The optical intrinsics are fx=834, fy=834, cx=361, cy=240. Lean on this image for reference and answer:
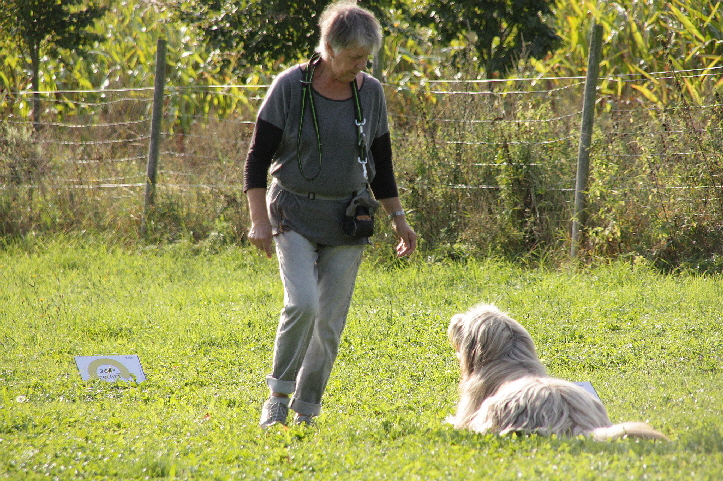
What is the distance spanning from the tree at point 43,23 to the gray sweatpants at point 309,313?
793cm

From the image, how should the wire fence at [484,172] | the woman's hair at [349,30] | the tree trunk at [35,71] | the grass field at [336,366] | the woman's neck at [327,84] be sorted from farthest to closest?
the tree trunk at [35,71] → the wire fence at [484,172] → the woman's neck at [327,84] → the woman's hair at [349,30] → the grass field at [336,366]

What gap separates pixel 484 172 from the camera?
9.02 m

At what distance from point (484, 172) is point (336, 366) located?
4057mm

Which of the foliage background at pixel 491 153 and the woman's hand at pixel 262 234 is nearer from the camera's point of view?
the woman's hand at pixel 262 234

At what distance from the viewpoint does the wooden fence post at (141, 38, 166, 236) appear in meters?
9.88

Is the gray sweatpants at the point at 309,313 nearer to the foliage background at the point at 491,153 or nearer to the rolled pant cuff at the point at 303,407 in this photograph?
the rolled pant cuff at the point at 303,407

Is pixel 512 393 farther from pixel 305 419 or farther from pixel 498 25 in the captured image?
pixel 498 25

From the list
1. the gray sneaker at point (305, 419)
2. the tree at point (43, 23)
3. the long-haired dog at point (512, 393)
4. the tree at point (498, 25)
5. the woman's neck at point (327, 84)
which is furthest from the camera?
the tree at point (43, 23)

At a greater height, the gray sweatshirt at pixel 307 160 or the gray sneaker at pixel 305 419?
the gray sweatshirt at pixel 307 160

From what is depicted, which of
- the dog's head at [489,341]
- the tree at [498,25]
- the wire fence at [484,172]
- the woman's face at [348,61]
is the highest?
the tree at [498,25]

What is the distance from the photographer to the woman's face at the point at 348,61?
152 inches

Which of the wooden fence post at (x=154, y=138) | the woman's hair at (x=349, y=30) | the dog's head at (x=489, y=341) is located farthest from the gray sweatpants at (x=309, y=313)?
the wooden fence post at (x=154, y=138)

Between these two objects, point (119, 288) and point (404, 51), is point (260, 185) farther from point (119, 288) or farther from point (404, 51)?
point (404, 51)

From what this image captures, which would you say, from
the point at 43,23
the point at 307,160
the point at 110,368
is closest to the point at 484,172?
the point at 110,368
